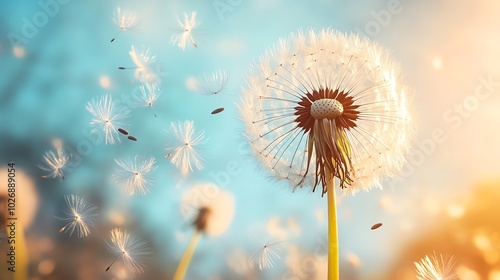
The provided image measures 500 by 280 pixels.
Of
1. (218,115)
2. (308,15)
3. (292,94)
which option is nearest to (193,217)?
(218,115)

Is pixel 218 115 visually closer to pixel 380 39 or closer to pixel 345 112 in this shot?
pixel 345 112

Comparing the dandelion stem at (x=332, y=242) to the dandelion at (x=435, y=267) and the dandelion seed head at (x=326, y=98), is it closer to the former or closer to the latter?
the dandelion seed head at (x=326, y=98)

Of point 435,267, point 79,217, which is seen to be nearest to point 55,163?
point 79,217

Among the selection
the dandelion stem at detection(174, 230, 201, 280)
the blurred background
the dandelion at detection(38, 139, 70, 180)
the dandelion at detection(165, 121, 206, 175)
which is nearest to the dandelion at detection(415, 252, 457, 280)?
the blurred background

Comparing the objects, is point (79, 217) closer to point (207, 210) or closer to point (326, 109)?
point (207, 210)

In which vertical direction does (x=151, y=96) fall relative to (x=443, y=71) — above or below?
below

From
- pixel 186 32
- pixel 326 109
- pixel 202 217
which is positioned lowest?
pixel 202 217
